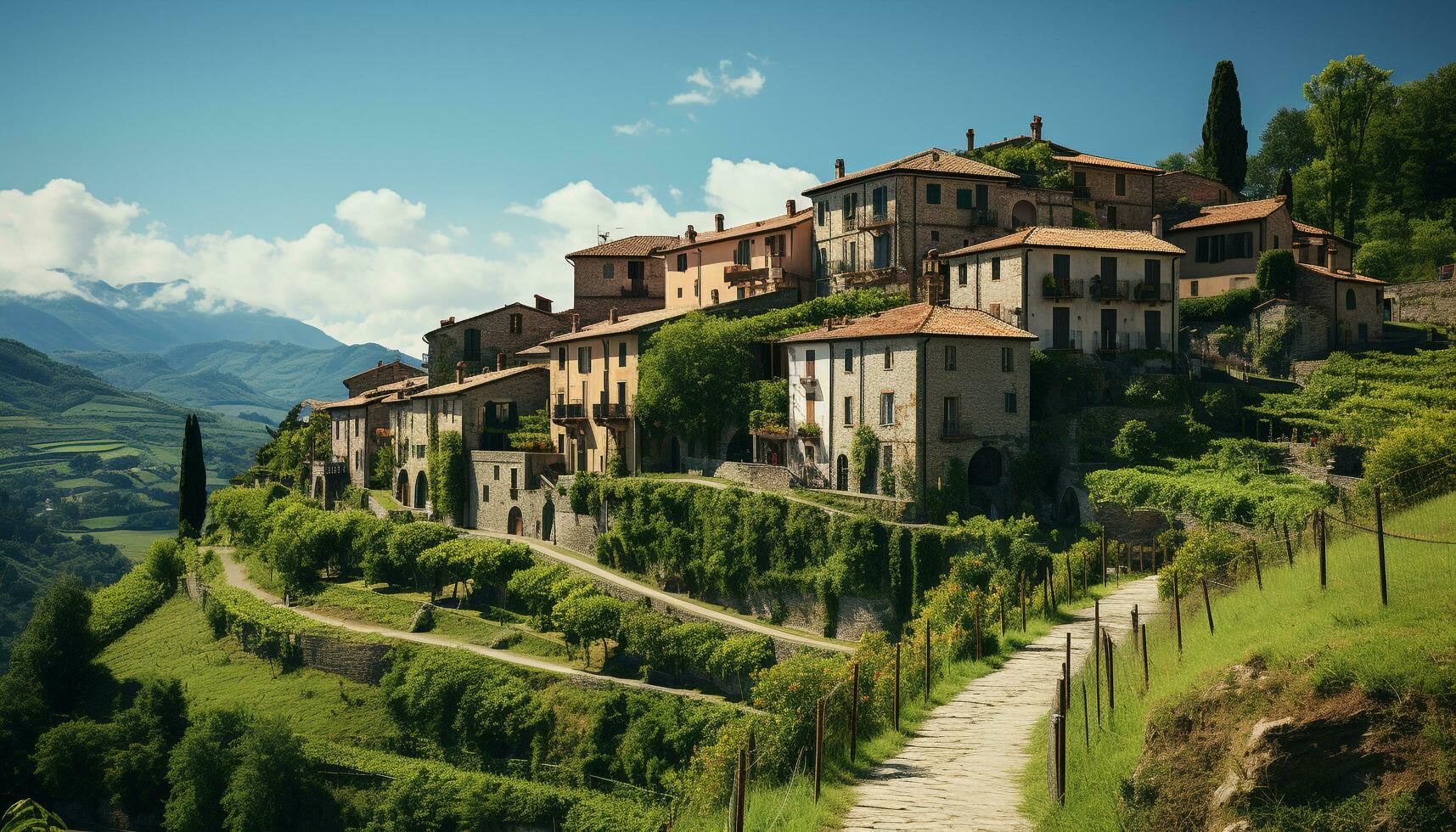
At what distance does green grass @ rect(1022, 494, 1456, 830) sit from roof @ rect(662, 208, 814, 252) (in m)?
45.9

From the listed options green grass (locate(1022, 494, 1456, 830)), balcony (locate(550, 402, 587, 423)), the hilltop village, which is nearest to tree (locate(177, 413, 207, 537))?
the hilltop village

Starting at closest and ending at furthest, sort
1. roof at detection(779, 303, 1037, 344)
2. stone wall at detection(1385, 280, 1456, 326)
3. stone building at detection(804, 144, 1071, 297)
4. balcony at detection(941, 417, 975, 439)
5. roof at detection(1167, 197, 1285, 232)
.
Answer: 1. balcony at detection(941, 417, 975, 439)
2. roof at detection(779, 303, 1037, 344)
3. stone wall at detection(1385, 280, 1456, 326)
4. roof at detection(1167, 197, 1285, 232)
5. stone building at detection(804, 144, 1071, 297)

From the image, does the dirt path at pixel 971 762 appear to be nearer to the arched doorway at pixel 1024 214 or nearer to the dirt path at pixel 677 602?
the dirt path at pixel 677 602

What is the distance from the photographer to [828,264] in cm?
6159

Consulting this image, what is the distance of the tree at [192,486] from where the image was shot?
86750mm

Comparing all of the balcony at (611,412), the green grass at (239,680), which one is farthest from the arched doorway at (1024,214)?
the green grass at (239,680)

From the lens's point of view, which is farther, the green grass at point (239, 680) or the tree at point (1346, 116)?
the tree at point (1346, 116)

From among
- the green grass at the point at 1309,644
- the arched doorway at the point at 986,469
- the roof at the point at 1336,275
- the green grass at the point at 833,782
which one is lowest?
the green grass at the point at 833,782

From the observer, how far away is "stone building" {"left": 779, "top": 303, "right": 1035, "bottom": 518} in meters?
43.0

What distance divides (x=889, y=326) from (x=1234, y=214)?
22495 mm

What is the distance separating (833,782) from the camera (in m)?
17.8

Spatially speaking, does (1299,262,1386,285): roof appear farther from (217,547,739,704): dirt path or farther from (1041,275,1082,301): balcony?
(217,547,739,704): dirt path

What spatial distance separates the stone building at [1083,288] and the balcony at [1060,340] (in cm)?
4

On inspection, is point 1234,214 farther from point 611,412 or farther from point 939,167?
point 611,412
